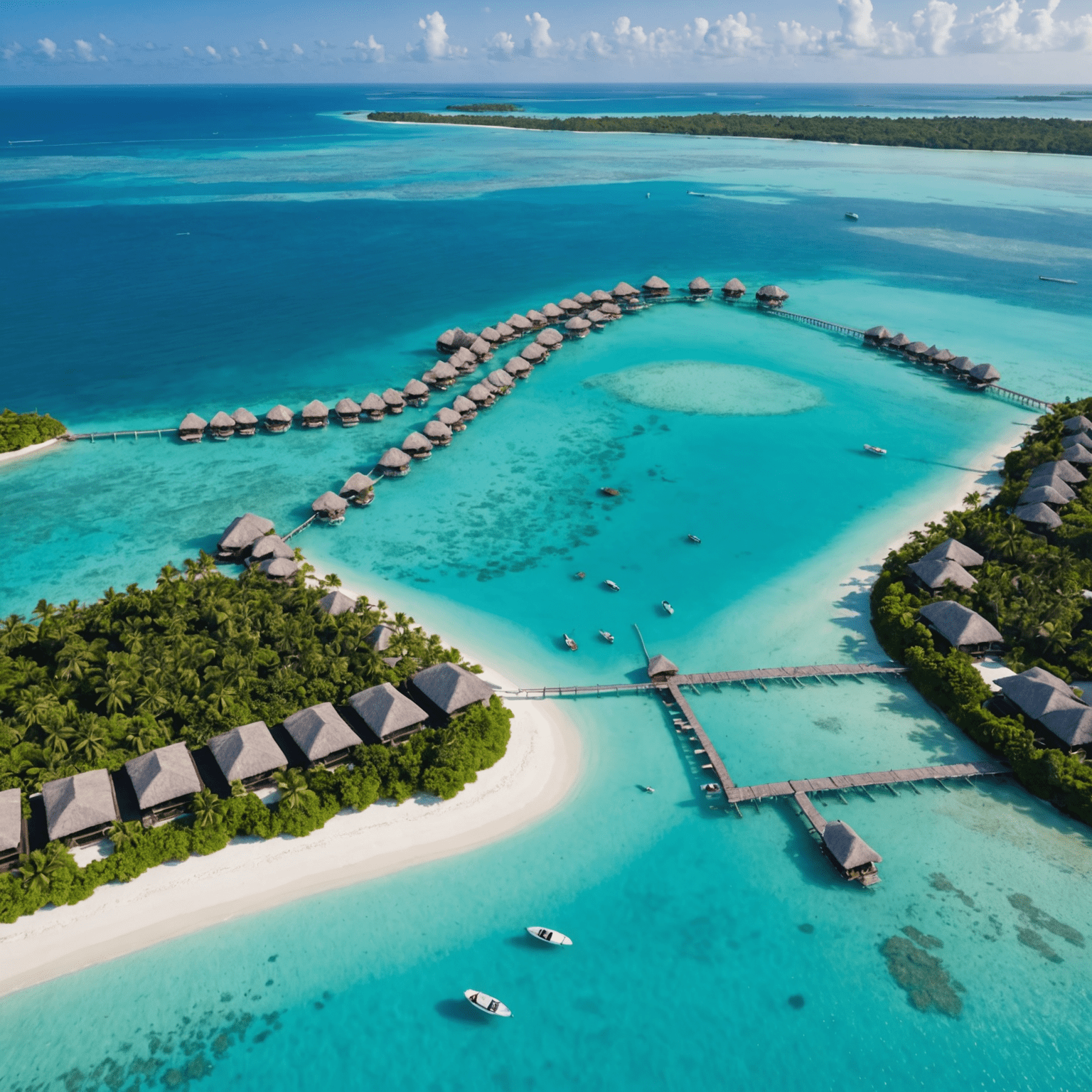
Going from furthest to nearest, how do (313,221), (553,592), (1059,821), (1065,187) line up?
(1065,187) → (313,221) → (553,592) → (1059,821)

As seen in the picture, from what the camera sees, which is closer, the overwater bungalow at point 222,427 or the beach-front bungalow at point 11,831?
the beach-front bungalow at point 11,831

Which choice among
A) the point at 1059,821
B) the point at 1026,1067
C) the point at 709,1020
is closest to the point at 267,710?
the point at 709,1020

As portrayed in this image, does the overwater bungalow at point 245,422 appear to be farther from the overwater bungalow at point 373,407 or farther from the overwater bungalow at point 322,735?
the overwater bungalow at point 322,735

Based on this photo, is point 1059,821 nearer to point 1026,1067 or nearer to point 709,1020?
point 1026,1067

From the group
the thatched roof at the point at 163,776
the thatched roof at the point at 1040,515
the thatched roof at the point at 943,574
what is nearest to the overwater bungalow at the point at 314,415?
the thatched roof at the point at 163,776

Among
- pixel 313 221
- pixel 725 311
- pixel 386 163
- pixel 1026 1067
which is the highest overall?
pixel 386 163

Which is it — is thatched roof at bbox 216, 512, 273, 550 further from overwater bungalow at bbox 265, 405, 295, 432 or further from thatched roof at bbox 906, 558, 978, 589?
thatched roof at bbox 906, 558, 978, 589
